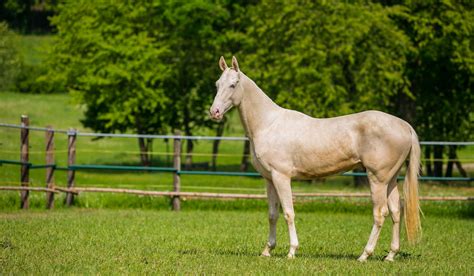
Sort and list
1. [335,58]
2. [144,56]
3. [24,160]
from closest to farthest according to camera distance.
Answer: [24,160]
[335,58]
[144,56]

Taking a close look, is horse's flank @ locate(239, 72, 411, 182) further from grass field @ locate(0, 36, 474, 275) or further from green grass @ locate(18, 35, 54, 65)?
green grass @ locate(18, 35, 54, 65)

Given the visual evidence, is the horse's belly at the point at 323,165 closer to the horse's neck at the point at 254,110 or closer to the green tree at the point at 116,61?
the horse's neck at the point at 254,110

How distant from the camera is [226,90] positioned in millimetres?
10156

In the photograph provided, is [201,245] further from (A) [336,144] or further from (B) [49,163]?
(B) [49,163]

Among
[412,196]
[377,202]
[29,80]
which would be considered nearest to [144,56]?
[412,196]

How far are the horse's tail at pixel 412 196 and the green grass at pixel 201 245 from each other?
374 mm

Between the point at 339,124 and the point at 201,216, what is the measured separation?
24.4 ft

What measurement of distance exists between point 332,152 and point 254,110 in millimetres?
1195

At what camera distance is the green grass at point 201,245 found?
8734 mm

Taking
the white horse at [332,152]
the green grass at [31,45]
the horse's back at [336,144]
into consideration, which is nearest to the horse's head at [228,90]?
the white horse at [332,152]

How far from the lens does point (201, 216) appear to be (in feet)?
55.6

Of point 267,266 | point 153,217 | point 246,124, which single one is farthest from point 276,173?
point 153,217

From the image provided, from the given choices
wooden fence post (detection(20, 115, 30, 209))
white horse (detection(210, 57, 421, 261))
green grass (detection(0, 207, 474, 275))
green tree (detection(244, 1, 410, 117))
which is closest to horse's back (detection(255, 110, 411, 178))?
white horse (detection(210, 57, 421, 261))

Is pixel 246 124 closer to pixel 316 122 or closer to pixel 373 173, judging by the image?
pixel 316 122
